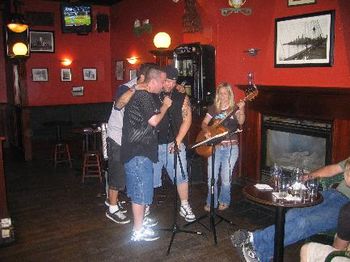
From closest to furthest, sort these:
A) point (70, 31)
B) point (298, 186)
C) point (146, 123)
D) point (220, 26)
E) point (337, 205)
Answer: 1. point (298, 186)
2. point (337, 205)
3. point (146, 123)
4. point (220, 26)
5. point (70, 31)

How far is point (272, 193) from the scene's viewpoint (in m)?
3.05

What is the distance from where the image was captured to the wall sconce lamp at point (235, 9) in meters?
5.54

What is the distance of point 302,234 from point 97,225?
242 cm

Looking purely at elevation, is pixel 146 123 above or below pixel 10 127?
above

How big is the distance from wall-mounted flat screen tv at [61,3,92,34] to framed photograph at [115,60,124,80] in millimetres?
1224

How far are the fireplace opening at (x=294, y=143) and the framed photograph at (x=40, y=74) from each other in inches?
256

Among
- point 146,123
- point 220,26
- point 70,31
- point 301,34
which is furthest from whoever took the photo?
point 70,31

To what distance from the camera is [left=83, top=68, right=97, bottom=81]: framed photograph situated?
10391 millimetres

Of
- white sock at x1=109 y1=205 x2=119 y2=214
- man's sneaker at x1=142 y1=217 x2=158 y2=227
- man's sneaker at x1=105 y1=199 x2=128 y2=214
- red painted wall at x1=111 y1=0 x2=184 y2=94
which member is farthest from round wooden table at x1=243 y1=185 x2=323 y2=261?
red painted wall at x1=111 y1=0 x2=184 y2=94

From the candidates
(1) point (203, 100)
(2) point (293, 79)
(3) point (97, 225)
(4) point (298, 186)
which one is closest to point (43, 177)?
(3) point (97, 225)

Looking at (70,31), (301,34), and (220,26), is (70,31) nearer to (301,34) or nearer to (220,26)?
(220,26)

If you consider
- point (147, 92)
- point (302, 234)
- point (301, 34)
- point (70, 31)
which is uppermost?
point (70, 31)

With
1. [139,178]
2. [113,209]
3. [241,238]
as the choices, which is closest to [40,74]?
[113,209]

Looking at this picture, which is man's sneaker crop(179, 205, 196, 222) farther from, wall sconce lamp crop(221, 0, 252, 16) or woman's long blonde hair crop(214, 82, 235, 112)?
wall sconce lamp crop(221, 0, 252, 16)
